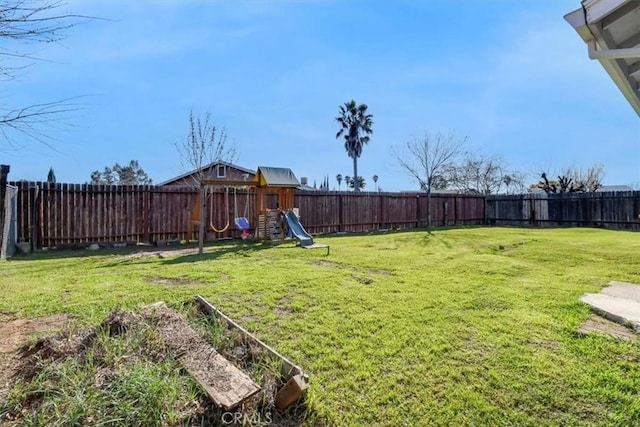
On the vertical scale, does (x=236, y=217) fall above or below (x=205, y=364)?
above

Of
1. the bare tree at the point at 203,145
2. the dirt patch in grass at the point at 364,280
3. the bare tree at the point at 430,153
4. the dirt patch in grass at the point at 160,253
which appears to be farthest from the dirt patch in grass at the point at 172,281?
the bare tree at the point at 430,153

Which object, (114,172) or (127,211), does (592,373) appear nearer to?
(127,211)

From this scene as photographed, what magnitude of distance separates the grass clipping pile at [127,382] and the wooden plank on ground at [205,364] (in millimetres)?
22

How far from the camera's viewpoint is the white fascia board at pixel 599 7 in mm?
2463

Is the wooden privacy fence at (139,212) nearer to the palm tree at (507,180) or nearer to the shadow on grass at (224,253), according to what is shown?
the shadow on grass at (224,253)

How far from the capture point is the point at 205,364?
219cm

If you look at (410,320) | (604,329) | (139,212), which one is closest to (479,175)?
(139,212)

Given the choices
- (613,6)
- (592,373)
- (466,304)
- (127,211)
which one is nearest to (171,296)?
(466,304)

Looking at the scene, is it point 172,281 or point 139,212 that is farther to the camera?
point 139,212

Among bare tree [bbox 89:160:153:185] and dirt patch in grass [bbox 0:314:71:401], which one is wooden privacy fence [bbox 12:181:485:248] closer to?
dirt patch in grass [bbox 0:314:71:401]

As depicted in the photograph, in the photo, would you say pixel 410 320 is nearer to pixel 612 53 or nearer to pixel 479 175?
pixel 612 53

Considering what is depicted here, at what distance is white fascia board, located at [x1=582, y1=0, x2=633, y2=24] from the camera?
8.08 feet

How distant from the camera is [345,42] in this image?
8.54 meters

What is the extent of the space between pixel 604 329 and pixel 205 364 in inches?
124
